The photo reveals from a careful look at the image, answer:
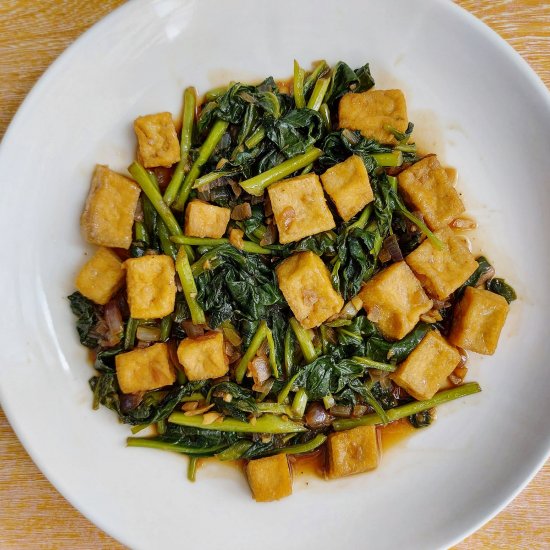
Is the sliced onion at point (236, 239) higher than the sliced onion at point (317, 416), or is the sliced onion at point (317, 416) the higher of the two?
the sliced onion at point (236, 239)

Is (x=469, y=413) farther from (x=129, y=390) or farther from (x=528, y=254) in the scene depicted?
(x=129, y=390)

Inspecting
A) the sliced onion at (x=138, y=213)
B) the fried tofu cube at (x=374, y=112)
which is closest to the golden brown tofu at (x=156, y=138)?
the sliced onion at (x=138, y=213)

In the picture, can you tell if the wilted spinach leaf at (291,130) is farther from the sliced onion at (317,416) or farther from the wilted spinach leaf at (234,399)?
the sliced onion at (317,416)

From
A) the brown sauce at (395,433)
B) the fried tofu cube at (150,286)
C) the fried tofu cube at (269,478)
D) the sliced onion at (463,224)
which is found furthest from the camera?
the brown sauce at (395,433)

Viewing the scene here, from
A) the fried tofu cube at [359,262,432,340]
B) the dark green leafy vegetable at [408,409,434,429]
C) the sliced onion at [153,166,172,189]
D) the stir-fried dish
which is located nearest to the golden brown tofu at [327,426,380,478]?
the stir-fried dish

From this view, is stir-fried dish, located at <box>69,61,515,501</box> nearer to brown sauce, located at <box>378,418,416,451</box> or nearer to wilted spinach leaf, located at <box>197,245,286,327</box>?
wilted spinach leaf, located at <box>197,245,286,327</box>

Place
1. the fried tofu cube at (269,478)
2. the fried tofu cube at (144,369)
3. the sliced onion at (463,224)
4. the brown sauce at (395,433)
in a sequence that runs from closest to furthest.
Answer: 1. the fried tofu cube at (144,369)
2. the fried tofu cube at (269,478)
3. the sliced onion at (463,224)
4. the brown sauce at (395,433)

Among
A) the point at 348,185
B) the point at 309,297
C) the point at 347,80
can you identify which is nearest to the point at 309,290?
the point at 309,297
